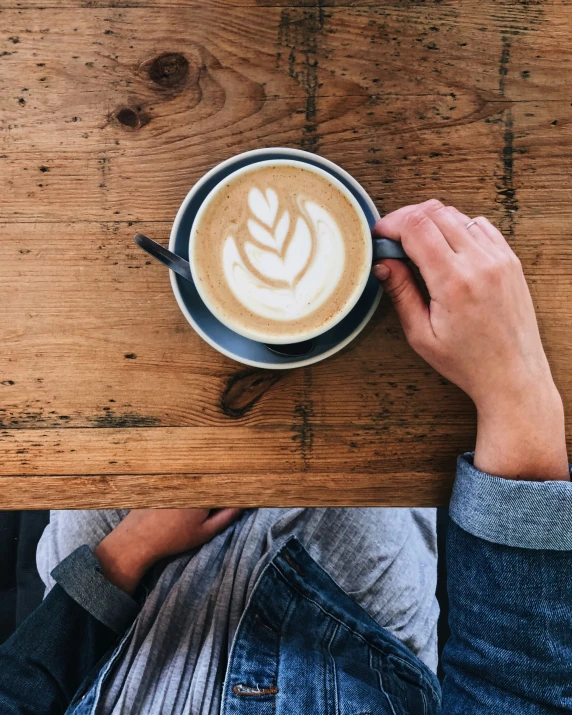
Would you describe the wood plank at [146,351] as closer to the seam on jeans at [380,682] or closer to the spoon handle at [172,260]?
the spoon handle at [172,260]

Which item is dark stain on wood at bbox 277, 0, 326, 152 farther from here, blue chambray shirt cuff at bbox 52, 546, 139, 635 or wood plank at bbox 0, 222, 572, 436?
blue chambray shirt cuff at bbox 52, 546, 139, 635

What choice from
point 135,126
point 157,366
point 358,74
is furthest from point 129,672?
point 358,74

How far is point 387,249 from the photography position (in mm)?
699

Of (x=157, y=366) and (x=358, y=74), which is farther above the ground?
(x=358, y=74)

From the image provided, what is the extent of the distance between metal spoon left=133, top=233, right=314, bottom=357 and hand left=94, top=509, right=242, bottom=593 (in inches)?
18.9

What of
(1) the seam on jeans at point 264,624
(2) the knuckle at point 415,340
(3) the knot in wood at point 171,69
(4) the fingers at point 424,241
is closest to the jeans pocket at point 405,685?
(1) the seam on jeans at point 264,624

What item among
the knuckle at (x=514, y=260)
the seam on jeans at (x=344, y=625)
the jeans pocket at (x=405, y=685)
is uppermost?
the knuckle at (x=514, y=260)

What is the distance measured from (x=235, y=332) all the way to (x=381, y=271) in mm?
207

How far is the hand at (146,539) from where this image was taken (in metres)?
1.04

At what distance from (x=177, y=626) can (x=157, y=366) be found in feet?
1.77

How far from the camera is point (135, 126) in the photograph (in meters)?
0.77

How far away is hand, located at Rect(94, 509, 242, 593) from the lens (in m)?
1.04

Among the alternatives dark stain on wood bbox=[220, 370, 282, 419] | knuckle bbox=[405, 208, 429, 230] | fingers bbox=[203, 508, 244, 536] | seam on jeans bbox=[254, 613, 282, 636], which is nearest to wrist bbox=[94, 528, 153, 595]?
fingers bbox=[203, 508, 244, 536]

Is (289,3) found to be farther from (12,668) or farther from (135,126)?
(12,668)
